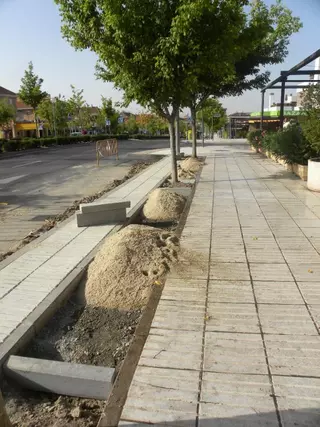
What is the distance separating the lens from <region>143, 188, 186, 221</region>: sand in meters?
8.02

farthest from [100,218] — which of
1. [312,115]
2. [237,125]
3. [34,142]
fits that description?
[237,125]

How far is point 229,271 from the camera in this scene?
4.57 metres

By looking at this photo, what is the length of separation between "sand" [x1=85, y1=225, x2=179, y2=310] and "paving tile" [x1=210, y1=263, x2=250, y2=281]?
21.8 inches

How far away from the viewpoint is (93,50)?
10.0 m

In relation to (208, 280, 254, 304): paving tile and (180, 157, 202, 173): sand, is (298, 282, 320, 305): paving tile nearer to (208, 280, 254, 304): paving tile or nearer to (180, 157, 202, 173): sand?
(208, 280, 254, 304): paving tile

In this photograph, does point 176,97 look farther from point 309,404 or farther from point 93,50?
point 309,404

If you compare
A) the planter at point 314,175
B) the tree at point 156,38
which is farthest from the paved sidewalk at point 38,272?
the planter at point 314,175

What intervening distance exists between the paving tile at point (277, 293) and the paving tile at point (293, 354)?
2.08 feet

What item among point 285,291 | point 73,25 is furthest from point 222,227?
point 73,25

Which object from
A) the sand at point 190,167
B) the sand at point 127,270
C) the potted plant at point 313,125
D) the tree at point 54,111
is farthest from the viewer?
the tree at point 54,111

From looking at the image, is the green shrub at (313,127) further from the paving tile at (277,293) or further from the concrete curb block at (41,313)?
the concrete curb block at (41,313)

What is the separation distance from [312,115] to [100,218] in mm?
6213

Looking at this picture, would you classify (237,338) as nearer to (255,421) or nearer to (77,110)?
(255,421)

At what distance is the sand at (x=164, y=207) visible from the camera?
8.02 metres
